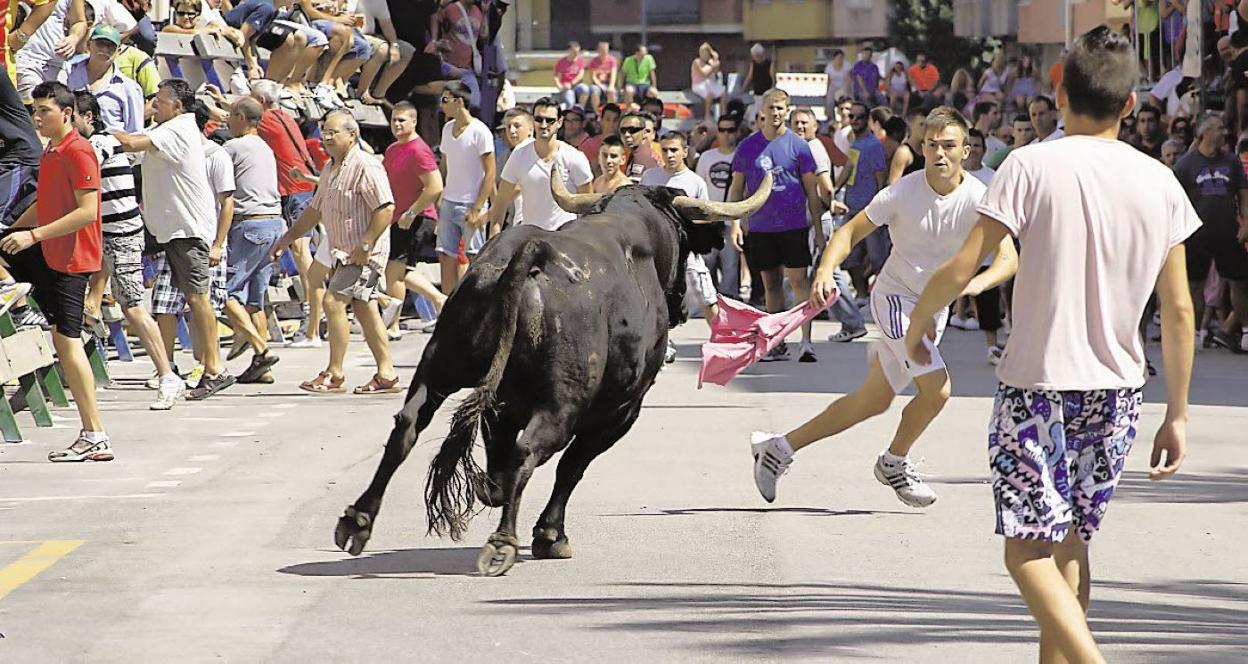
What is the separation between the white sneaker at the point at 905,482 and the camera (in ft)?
30.6

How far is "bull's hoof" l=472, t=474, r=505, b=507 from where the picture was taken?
7914 mm

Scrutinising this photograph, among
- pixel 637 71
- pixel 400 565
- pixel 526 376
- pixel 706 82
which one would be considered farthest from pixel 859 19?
pixel 400 565

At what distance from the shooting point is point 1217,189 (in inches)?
685

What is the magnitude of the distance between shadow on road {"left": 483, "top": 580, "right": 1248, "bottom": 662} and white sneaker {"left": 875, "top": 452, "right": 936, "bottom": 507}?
69.5 inches

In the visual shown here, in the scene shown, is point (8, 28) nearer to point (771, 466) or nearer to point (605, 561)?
point (771, 466)

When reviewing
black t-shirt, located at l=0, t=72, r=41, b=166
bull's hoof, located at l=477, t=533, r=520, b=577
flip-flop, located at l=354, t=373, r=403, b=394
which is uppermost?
black t-shirt, located at l=0, t=72, r=41, b=166

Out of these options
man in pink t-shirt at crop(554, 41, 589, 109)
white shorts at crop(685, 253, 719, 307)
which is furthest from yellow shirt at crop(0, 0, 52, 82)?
man in pink t-shirt at crop(554, 41, 589, 109)

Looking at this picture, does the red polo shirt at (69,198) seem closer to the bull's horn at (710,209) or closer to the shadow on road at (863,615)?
the bull's horn at (710,209)

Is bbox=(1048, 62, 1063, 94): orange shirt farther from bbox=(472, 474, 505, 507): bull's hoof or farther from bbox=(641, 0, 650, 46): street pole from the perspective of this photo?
bbox=(641, 0, 650, 46): street pole

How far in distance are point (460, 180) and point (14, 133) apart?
6214 mm

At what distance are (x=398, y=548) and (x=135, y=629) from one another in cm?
174

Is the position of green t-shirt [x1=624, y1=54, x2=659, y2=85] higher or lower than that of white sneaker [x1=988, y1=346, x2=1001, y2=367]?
higher

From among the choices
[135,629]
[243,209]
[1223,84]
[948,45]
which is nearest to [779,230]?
[243,209]

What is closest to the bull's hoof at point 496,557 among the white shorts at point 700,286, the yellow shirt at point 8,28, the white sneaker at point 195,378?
the white sneaker at point 195,378
